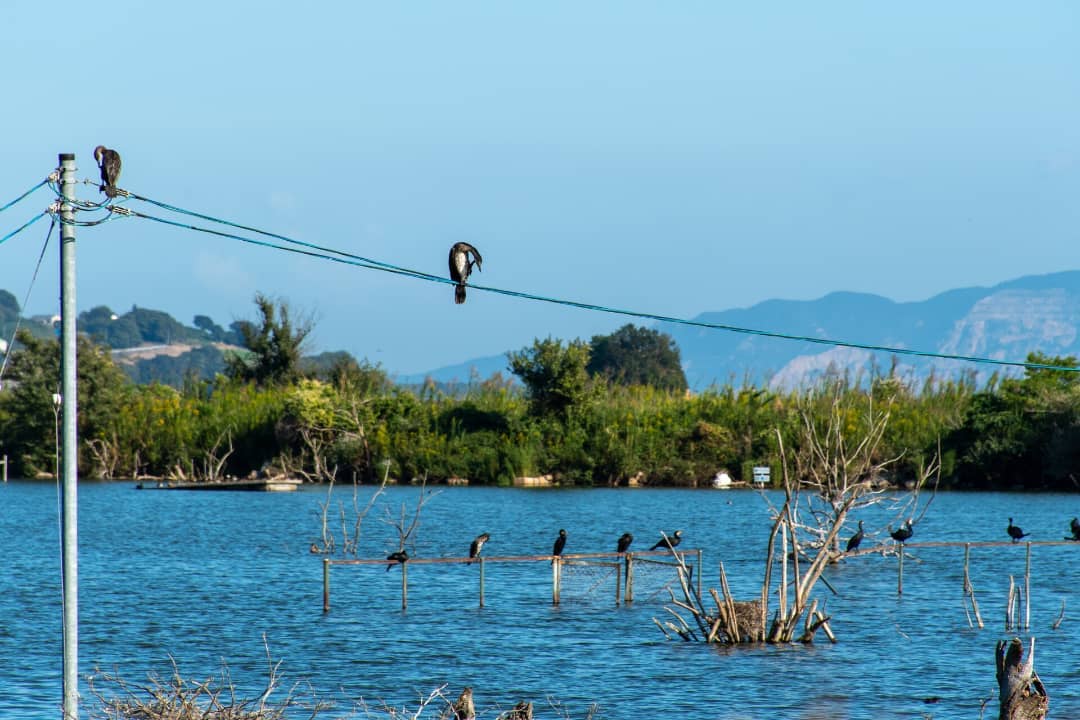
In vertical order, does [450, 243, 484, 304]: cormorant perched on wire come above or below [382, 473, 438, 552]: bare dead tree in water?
above

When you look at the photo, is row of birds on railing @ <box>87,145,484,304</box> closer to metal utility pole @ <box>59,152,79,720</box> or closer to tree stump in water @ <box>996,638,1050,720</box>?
metal utility pole @ <box>59,152,79,720</box>

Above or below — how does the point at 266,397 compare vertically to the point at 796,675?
above

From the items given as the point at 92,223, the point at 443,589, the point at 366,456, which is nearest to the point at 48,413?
the point at 366,456

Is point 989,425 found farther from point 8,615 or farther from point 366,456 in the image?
point 8,615

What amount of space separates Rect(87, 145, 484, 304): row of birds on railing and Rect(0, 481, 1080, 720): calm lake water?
582cm

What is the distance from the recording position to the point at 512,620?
28641 millimetres

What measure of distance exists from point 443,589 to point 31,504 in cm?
3005

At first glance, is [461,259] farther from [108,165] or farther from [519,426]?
[519,426]

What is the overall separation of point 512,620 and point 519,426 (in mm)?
35730

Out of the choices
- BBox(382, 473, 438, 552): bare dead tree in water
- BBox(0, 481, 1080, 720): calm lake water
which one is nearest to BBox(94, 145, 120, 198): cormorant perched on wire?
BBox(0, 481, 1080, 720): calm lake water

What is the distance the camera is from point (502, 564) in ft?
129

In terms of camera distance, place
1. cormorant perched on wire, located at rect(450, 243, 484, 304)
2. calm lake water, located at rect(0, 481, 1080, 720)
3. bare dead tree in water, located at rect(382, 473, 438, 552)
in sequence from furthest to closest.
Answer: bare dead tree in water, located at rect(382, 473, 438, 552)
calm lake water, located at rect(0, 481, 1080, 720)
cormorant perched on wire, located at rect(450, 243, 484, 304)

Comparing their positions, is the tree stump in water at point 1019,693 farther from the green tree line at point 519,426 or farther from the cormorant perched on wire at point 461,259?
the green tree line at point 519,426

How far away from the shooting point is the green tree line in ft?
198
